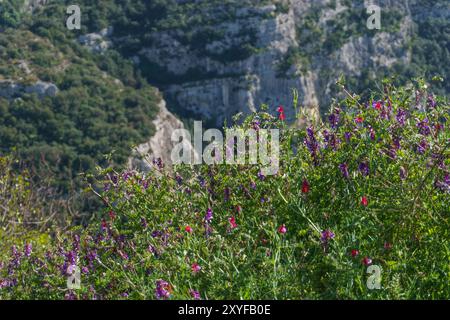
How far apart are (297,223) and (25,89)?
48.2 meters

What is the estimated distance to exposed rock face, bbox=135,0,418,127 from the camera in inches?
2356

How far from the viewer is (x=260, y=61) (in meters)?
62.1

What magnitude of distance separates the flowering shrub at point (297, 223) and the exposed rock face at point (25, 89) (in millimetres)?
45289

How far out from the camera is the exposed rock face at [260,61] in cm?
5984

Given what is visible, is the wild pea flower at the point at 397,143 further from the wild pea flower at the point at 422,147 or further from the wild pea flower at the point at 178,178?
the wild pea flower at the point at 178,178

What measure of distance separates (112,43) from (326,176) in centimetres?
6094

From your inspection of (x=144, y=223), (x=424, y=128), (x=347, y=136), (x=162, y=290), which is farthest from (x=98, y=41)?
(x=162, y=290)

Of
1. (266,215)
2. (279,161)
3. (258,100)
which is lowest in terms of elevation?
(266,215)

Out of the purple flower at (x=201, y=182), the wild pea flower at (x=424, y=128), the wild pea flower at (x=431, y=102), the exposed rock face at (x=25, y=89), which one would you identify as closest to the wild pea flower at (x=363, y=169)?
the wild pea flower at (x=424, y=128)

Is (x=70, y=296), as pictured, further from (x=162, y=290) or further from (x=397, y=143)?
(x=397, y=143)

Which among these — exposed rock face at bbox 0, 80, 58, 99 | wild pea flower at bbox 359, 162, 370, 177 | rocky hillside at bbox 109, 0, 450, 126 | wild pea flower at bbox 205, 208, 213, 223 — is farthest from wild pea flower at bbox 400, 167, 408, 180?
rocky hillside at bbox 109, 0, 450, 126

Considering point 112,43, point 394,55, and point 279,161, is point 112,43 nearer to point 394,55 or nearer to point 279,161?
point 394,55

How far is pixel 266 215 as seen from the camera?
5336mm

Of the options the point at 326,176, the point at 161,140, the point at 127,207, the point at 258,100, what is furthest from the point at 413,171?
the point at 258,100
